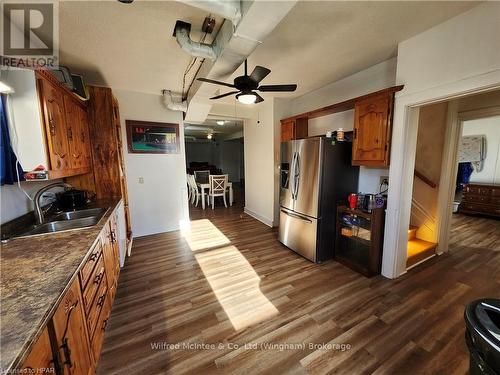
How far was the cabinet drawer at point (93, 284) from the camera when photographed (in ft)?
4.05

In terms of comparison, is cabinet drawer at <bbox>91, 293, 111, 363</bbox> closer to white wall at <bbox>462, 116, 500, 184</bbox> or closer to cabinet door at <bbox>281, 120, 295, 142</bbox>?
cabinet door at <bbox>281, 120, 295, 142</bbox>

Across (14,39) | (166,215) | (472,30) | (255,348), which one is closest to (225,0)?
(14,39)

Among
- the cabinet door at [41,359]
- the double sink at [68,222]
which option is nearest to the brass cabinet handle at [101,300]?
the double sink at [68,222]

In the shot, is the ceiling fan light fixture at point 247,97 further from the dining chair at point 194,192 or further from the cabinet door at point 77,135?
the dining chair at point 194,192

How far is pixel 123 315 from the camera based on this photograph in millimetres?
1890

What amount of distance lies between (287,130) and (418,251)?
2.68 metres

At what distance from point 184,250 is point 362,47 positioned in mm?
3543

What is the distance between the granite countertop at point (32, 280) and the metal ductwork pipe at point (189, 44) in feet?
5.76

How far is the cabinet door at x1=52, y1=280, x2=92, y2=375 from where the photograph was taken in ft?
2.88

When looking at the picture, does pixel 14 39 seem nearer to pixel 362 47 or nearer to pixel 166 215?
pixel 166 215

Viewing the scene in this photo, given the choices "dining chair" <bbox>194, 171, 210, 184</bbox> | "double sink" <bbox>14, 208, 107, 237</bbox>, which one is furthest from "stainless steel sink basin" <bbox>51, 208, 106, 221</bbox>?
"dining chair" <bbox>194, 171, 210, 184</bbox>

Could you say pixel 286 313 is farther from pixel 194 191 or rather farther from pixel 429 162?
pixel 194 191

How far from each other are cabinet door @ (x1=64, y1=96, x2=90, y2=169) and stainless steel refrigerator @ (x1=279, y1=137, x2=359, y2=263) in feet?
8.72

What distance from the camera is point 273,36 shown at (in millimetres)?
1999
